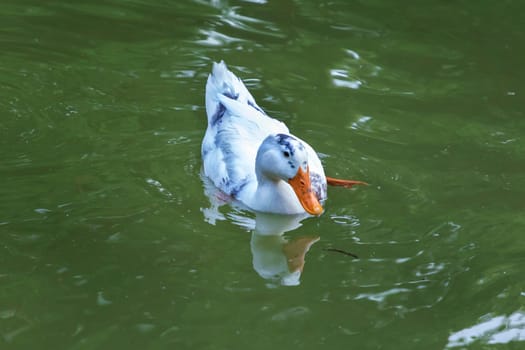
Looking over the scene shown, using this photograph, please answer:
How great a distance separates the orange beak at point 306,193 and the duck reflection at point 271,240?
203 mm

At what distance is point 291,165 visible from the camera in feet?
24.7

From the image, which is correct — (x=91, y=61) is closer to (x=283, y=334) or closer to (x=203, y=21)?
(x=203, y=21)

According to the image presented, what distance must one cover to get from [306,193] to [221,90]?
5.93 feet

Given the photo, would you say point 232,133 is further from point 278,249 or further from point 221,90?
point 278,249

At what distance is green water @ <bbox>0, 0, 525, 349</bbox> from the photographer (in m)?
6.15

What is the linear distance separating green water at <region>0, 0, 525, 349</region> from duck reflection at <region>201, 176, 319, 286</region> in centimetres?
3

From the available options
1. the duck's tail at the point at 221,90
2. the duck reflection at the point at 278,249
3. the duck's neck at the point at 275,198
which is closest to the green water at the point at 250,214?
the duck reflection at the point at 278,249

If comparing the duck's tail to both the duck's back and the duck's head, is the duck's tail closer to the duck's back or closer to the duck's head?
the duck's back

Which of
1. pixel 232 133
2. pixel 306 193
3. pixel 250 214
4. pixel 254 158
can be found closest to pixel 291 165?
pixel 306 193

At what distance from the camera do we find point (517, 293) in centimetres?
654

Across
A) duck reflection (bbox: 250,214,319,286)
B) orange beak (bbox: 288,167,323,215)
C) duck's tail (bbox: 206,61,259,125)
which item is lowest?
duck reflection (bbox: 250,214,319,286)

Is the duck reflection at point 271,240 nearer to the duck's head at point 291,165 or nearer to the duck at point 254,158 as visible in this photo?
the duck at point 254,158

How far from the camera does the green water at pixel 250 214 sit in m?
6.15

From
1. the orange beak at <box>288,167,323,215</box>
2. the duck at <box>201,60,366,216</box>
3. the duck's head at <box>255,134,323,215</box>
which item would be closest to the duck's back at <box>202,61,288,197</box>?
the duck at <box>201,60,366,216</box>
